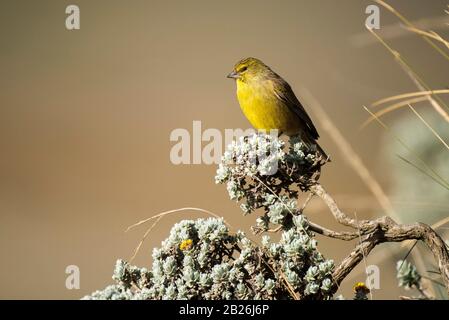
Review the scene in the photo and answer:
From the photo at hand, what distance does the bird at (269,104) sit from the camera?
5328 mm

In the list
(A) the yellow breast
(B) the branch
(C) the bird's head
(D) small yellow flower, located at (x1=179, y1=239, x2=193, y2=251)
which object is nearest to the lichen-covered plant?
(D) small yellow flower, located at (x1=179, y1=239, x2=193, y2=251)

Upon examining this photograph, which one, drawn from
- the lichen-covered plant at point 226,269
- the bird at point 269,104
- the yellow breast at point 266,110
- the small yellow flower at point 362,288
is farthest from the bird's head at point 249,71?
the small yellow flower at point 362,288

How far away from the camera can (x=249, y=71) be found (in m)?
5.59

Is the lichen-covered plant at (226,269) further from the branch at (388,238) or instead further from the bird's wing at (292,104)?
the bird's wing at (292,104)

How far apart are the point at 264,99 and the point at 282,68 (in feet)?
31.9

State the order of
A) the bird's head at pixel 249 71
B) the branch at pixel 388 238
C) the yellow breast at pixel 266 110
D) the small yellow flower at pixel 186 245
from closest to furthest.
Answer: the branch at pixel 388 238 < the small yellow flower at pixel 186 245 < the yellow breast at pixel 266 110 < the bird's head at pixel 249 71

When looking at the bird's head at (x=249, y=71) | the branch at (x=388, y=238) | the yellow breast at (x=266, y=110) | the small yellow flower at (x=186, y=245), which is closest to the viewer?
Result: the branch at (x=388, y=238)

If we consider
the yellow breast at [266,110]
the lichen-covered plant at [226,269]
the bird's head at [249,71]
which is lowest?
the lichen-covered plant at [226,269]

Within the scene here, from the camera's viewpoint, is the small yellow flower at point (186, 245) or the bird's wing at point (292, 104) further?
the bird's wing at point (292, 104)

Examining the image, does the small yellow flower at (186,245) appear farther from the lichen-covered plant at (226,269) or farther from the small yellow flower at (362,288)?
the small yellow flower at (362,288)

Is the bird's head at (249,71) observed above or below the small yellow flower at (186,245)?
above

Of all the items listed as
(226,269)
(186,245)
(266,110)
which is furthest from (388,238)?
(266,110)

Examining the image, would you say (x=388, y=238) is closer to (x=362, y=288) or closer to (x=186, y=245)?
(x=362, y=288)

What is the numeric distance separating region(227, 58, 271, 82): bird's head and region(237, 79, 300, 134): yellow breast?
0.10 m
